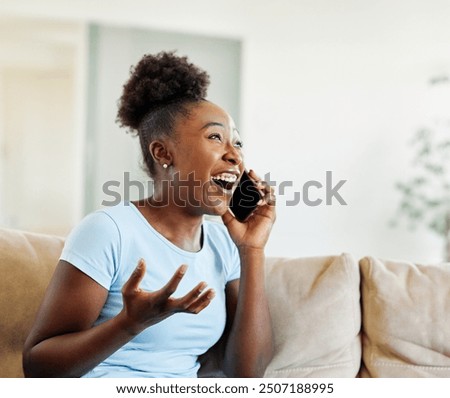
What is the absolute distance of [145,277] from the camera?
1105mm

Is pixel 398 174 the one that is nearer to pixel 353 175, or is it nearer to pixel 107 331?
pixel 353 175

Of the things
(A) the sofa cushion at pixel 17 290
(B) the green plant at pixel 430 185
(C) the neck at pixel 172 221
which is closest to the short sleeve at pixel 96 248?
(C) the neck at pixel 172 221

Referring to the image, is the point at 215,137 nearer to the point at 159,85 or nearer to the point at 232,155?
the point at 232,155

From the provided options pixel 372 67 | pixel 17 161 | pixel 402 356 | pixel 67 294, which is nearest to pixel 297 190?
pixel 372 67

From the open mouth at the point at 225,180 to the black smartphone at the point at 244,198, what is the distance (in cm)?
11

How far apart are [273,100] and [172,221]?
255 centimetres

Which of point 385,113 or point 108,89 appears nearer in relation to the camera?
point 108,89

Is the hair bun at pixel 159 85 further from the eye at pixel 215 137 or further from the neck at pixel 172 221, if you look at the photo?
the neck at pixel 172 221

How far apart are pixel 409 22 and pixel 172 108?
2.80 meters

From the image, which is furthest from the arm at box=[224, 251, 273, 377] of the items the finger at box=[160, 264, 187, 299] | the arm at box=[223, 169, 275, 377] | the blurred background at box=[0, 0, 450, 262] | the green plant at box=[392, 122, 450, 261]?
the green plant at box=[392, 122, 450, 261]

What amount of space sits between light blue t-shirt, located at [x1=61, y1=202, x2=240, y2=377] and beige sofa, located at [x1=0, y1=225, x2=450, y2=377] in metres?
0.13

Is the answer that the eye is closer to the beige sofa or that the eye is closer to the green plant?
the beige sofa

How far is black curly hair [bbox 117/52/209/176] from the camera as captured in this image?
1229 millimetres

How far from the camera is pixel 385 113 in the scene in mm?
3764
